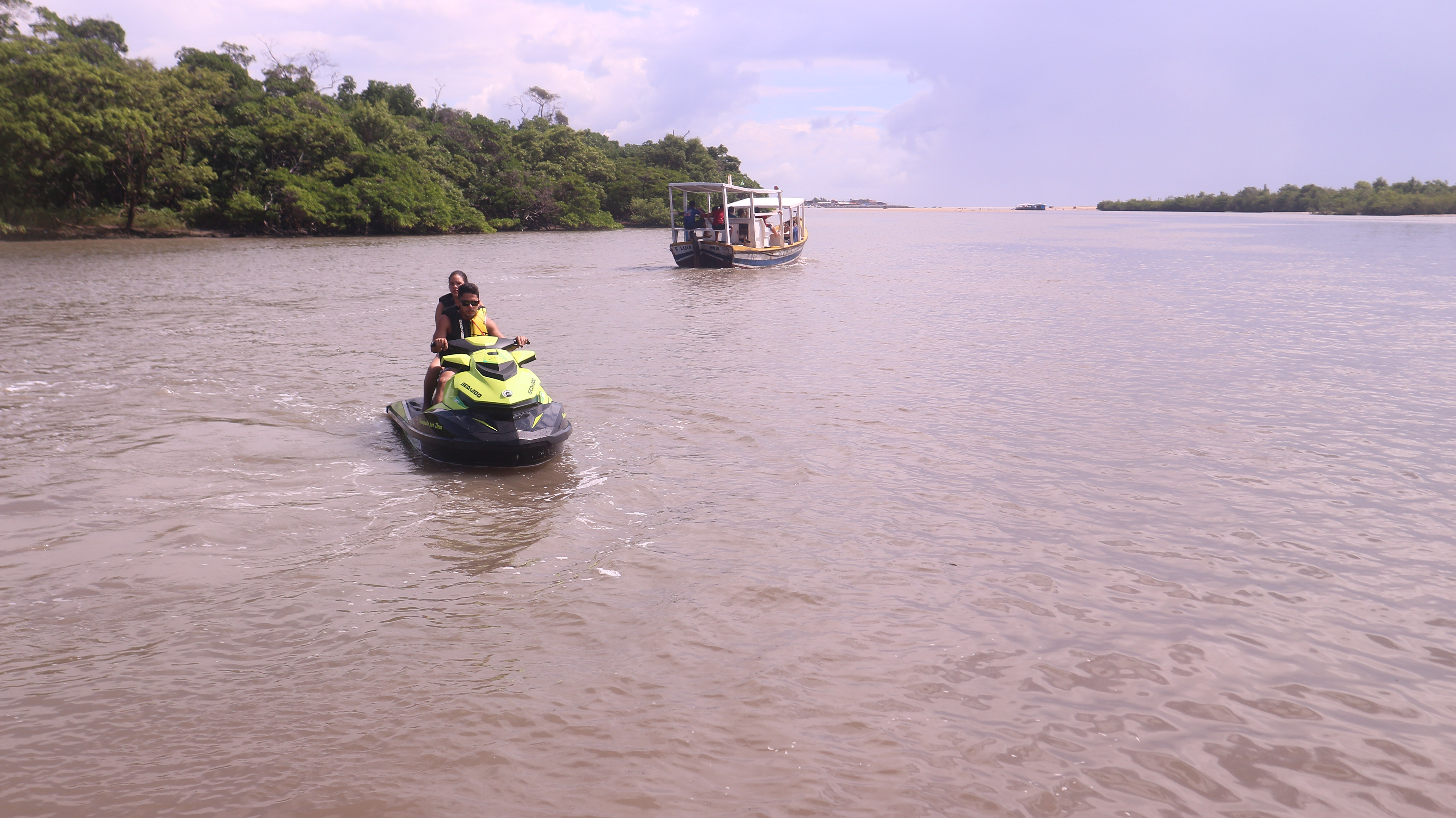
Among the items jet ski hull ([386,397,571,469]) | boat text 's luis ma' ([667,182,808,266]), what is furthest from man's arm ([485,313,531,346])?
boat text 's luis ma' ([667,182,808,266])

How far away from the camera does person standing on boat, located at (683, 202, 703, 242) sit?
29234 millimetres

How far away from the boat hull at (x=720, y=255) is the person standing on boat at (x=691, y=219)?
304 millimetres

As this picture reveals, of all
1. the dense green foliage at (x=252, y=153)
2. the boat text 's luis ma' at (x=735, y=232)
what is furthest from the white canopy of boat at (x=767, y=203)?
the dense green foliage at (x=252, y=153)

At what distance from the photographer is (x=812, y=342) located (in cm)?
1427

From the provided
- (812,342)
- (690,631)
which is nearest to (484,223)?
(812,342)

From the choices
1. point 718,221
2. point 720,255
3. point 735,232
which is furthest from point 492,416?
point 735,232

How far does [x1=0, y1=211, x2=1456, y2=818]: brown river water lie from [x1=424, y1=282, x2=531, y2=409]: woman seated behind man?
82cm

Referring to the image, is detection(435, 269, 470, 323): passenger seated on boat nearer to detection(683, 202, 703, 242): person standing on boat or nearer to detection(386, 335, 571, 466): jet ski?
detection(386, 335, 571, 466): jet ski

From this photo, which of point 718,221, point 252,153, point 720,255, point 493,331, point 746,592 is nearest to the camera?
point 746,592

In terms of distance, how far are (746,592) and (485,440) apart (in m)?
3.05

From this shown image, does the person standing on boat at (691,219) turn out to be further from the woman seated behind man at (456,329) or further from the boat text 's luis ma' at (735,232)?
the woman seated behind man at (456,329)

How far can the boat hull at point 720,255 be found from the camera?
1125 inches

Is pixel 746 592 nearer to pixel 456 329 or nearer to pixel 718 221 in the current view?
pixel 456 329

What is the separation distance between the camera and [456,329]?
319 inches
